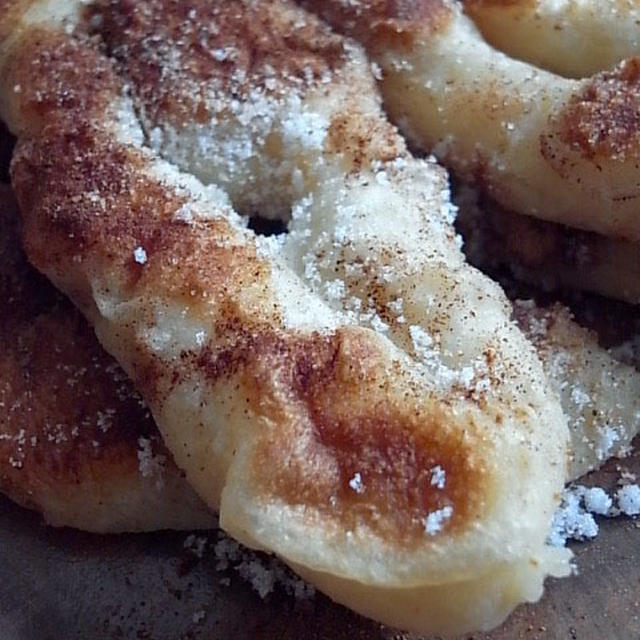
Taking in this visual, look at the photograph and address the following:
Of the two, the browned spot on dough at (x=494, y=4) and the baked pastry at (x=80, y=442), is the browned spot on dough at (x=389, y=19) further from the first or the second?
the baked pastry at (x=80, y=442)

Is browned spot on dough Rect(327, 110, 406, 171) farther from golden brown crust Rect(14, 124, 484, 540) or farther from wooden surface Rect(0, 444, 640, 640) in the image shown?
wooden surface Rect(0, 444, 640, 640)

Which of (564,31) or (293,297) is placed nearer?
(293,297)

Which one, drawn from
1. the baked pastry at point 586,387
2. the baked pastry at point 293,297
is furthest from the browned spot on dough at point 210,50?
the baked pastry at point 586,387

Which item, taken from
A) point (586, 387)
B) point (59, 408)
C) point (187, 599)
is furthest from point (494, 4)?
point (187, 599)

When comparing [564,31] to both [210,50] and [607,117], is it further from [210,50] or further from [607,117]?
[210,50]

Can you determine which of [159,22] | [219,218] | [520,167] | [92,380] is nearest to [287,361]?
[219,218]

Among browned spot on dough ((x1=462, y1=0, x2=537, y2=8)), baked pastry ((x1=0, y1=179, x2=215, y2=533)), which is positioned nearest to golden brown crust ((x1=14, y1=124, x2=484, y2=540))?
baked pastry ((x1=0, y1=179, x2=215, y2=533))

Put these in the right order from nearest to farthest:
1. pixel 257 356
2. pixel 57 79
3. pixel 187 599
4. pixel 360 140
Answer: pixel 257 356
pixel 187 599
pixel 360 140
pixel 57 79
